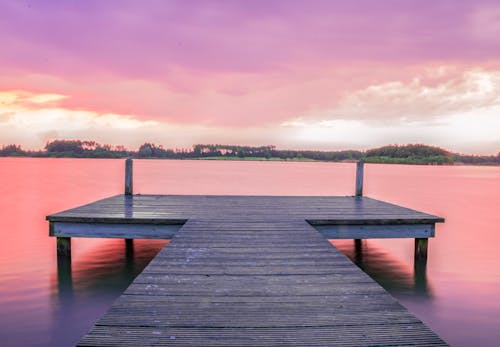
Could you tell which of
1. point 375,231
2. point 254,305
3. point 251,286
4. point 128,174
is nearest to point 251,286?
point 251,286

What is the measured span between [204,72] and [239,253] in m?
30.7

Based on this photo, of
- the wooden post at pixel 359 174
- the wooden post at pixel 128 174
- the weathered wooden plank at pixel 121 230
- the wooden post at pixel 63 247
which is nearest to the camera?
the weathered wooden plank at pixel 121 230

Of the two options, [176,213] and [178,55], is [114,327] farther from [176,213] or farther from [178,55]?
[178,55]

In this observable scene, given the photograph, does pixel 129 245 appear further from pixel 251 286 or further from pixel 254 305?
pixel 254 305

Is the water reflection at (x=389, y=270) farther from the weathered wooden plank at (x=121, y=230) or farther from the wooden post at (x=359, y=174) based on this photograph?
the weathered wooden plank at (x=121, y=230)

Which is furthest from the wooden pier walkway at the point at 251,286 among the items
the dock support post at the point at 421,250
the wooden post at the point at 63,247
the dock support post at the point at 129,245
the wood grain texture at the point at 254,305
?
the dock support post at the point at 129,245

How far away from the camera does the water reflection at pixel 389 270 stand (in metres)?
7.95

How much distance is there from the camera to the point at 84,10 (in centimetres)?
1991

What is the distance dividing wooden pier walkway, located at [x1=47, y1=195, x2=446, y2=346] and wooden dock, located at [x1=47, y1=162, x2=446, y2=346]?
0.01 m

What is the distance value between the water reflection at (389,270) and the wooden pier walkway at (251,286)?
124 centimetres

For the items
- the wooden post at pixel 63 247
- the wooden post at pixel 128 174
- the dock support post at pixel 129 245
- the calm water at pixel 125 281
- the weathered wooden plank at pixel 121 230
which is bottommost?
the calm water at pixel 125 281

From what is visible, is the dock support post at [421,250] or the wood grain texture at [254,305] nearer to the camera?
the wood grain texture at [254,305]

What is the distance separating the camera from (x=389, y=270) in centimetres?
931

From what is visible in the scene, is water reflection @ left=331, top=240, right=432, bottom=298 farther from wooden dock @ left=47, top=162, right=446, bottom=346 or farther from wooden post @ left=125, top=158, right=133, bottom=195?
wooden post @ left=125, top=158, right=133, bottom=195
